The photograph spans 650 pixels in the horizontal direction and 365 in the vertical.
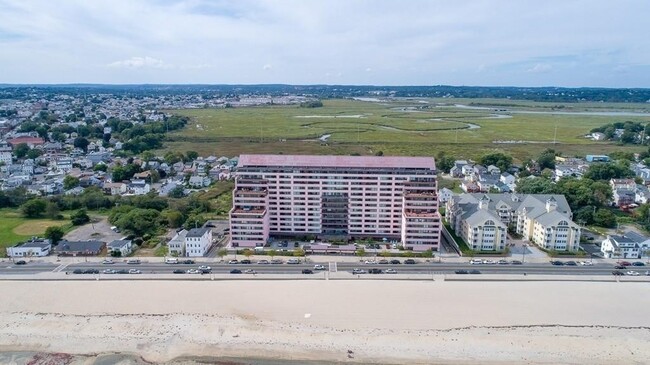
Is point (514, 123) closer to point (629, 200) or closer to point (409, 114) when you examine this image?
point (409, 114)

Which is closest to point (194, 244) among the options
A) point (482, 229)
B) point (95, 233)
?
point (95, 233)

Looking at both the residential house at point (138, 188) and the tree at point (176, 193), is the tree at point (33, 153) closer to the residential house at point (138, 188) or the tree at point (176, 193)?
the residential house at point (138, 188)

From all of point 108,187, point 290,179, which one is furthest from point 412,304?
point 108,187

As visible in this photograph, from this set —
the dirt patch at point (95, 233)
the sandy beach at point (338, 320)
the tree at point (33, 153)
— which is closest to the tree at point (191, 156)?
the tree at point (33, 153)

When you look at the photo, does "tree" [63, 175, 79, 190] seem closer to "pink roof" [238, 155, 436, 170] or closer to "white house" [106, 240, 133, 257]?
"white house" [106, 240, 133, 257]

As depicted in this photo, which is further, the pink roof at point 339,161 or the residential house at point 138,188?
the residential house at point 138,188

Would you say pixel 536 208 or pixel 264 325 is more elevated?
pixel 536 208
